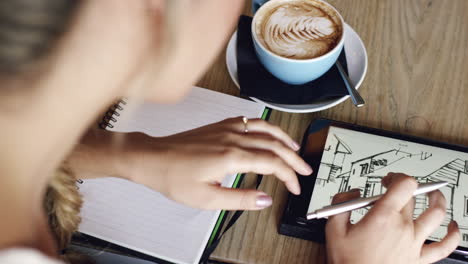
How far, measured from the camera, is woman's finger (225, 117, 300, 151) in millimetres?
617

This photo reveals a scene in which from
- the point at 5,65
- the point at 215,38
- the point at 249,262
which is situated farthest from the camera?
the point at 249,262

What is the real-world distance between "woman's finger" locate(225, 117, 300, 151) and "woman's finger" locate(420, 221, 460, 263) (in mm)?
218

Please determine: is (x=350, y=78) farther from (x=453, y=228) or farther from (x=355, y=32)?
(x=453, y=228)

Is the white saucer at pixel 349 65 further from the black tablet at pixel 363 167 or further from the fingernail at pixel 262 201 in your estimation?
the fingernail at pixel 262 201

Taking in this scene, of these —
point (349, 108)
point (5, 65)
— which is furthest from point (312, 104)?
point (5, 65)

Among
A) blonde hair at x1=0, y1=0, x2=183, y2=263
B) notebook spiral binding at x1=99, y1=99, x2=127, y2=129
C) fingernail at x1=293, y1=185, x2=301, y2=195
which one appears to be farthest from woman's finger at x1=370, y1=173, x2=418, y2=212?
notebook spiral binding at x1=99, y1=99, x2=127, y2=129

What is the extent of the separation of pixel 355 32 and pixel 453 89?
0.64 ft

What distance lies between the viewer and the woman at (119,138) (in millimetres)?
289

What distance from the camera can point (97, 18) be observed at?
297mm

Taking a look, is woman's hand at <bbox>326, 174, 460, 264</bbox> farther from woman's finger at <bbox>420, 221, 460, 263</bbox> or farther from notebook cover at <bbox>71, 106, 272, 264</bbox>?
notebook cover at <bbox>71, 106, 272, 264</bbox>

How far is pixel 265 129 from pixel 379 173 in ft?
0.58

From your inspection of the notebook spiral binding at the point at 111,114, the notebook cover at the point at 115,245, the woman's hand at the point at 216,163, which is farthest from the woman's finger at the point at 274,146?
the notebook spiral binding at the point at 111,114

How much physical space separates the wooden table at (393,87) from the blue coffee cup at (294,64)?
7cm

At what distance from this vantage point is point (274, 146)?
597 mm
